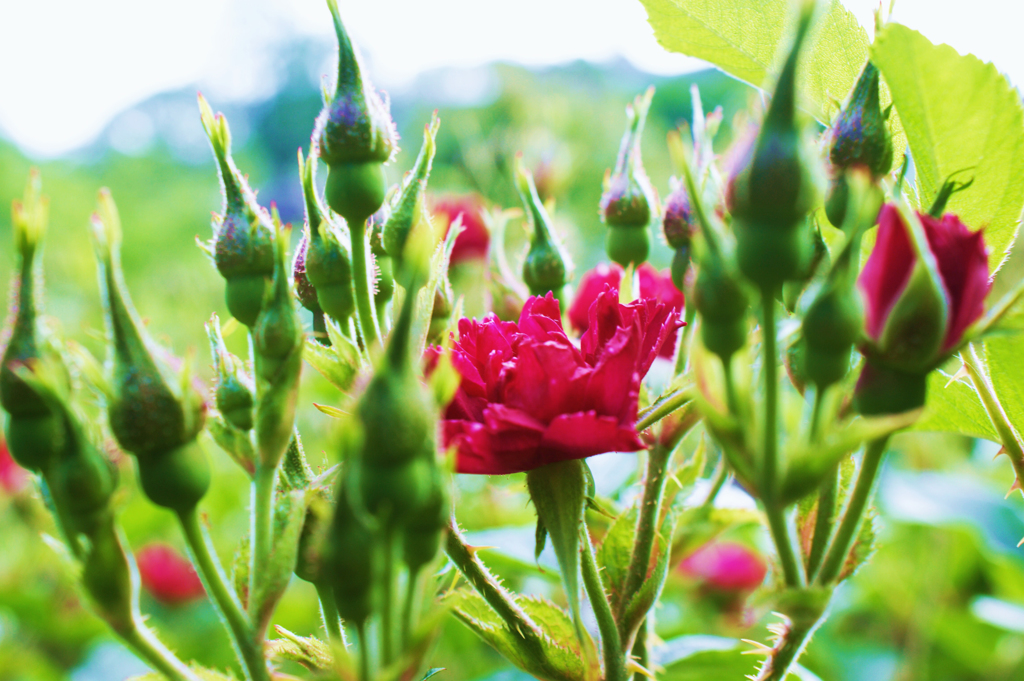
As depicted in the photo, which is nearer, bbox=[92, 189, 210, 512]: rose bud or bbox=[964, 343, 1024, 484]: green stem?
bbox=[92, 189, 210, 512]: rose bud

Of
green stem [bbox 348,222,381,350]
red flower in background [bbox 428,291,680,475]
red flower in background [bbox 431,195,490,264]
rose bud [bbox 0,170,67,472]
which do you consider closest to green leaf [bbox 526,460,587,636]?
red flower in background [bbox 428,291,680,475]

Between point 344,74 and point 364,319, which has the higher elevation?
point 344,74

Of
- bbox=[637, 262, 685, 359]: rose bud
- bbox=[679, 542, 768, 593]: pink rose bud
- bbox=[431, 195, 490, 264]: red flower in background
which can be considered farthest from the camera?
bbox=[679, 542, 768, 593]: pink rose bud

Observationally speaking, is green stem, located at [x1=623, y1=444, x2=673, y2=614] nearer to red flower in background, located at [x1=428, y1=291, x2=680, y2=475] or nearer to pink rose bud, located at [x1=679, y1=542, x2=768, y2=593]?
red flower in background, located at [x1=428, y1=291, x2=680, y2=475]

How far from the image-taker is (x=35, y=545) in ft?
5.89

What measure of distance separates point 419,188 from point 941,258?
0.85 feet

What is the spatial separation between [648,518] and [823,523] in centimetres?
13

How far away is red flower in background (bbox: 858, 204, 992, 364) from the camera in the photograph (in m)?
0.32

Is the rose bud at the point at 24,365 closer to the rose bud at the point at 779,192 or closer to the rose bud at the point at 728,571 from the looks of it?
the rose bud at the point at 779,192

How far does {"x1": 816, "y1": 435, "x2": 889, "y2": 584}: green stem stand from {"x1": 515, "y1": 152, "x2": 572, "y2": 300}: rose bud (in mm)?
277

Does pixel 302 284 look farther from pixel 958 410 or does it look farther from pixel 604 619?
pixel 958 410

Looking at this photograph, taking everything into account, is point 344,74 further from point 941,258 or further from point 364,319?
point 941,258

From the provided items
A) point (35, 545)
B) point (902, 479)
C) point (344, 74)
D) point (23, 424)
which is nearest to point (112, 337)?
point (23, 424)

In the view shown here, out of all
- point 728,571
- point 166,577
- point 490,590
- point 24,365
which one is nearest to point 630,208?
point 490,590
